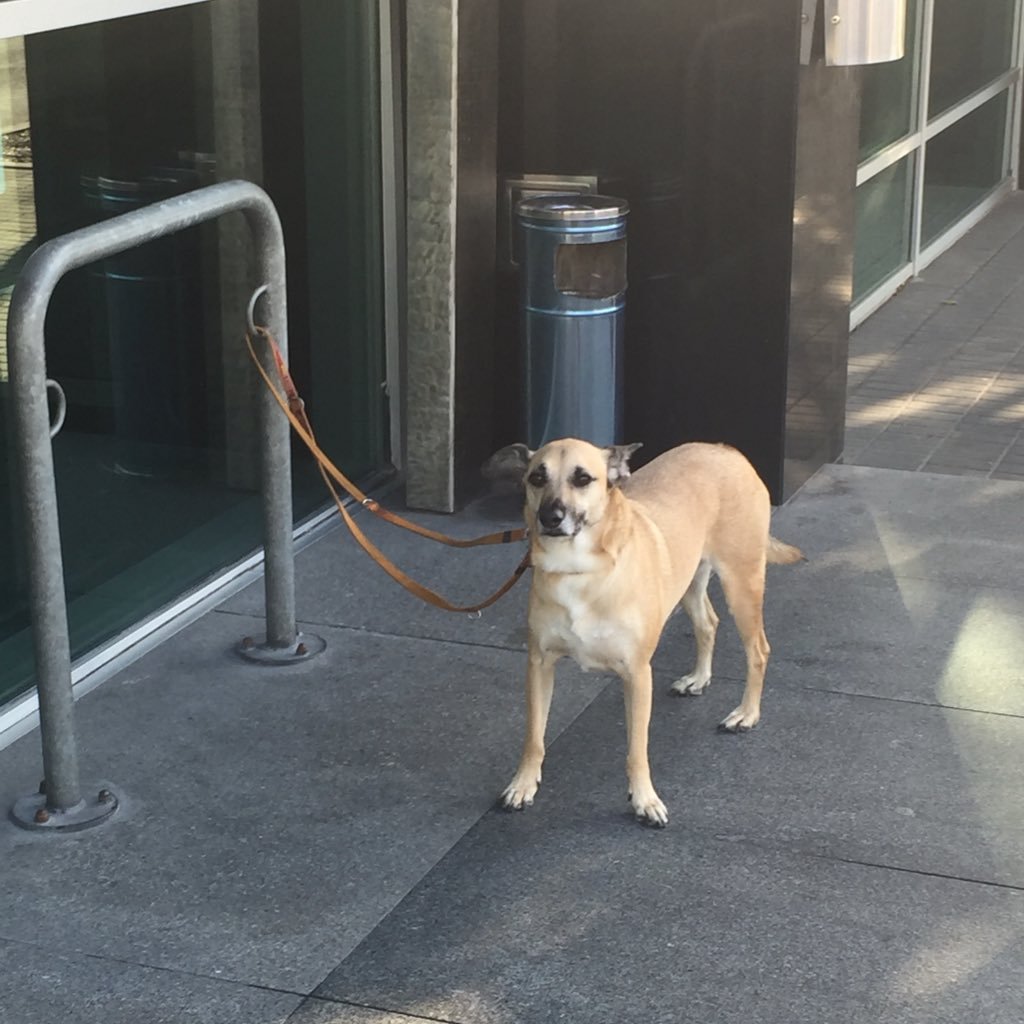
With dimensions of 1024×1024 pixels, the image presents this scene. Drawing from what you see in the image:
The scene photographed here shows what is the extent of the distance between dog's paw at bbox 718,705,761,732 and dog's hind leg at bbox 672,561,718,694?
0.27 metres

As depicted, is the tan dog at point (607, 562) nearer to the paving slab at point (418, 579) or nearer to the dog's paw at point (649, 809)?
the dog's paw at point (649, 809)

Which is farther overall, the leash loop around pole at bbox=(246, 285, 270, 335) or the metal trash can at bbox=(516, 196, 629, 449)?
the metal trash can at bbox=(516, 196, 629, 449)

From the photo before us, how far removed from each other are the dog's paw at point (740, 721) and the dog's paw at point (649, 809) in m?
0.60

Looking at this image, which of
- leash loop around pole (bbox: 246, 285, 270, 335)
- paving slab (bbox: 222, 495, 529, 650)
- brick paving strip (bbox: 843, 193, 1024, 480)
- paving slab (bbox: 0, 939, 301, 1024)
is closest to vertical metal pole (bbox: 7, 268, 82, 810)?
paving slab (bbox: 0, 939, 301, 1024)

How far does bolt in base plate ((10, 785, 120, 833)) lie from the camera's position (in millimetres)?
4992

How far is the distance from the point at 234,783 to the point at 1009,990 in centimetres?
227

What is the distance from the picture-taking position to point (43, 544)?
4727 mm

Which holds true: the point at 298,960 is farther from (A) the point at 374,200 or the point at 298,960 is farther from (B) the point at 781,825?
(A) the point at 374,200

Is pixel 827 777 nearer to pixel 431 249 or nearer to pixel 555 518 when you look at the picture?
pixel 555 518

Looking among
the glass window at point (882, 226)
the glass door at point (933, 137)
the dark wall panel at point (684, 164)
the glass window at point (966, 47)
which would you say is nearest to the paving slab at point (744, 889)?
the dark wall panel at point (684, 164)

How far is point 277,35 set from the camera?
679cm

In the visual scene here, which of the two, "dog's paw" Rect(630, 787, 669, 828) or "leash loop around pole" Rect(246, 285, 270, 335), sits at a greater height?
"leash loop around pole" Rect(246, 285, 270, 335)

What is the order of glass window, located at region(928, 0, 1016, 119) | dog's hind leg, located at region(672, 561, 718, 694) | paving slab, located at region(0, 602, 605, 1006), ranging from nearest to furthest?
paving slab, located at region(0, 602, 605, 1006), dog's hind leg, located at region(672, 561, 718, 694), glass window, located at region(928, 0, 1016, 119)

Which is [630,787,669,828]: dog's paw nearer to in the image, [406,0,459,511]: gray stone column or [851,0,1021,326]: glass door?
[406,0,459,511]: gray stone column
